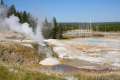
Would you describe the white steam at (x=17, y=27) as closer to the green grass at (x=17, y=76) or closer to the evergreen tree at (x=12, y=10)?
the evergreen tree at (x=12, y=10)

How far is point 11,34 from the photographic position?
116ft

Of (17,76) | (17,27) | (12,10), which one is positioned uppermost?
(12,10)

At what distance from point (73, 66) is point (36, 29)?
24.1 metres

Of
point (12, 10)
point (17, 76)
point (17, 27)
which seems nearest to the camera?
point (17, 76)

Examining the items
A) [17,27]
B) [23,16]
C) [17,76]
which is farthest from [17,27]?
[17,76]

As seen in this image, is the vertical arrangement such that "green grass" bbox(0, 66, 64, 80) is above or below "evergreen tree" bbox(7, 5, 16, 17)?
below

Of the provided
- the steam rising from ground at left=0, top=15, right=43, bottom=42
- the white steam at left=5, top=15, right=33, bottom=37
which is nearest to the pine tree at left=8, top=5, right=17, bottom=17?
the steam rising from ground at left=0, top=15, right=43, bottom=42

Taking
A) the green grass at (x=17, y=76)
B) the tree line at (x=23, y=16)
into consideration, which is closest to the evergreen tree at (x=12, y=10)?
the tree line at (x=23, y=16)

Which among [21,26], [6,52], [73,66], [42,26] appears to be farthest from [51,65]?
[42,26]

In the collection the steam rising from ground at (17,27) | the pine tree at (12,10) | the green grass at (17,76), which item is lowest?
the green grass at (17,76)

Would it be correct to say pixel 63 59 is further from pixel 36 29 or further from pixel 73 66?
pixel 36 29

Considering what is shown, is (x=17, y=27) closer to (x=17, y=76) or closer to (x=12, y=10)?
(x=12, y=10)

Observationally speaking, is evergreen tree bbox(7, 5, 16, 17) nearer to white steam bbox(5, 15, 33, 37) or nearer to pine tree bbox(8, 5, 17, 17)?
pine tree bbox(8, 5, 17, 17)

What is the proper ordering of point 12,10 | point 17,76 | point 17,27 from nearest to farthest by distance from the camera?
1. point 17,76
2. point 17,27
3. point 12,10
